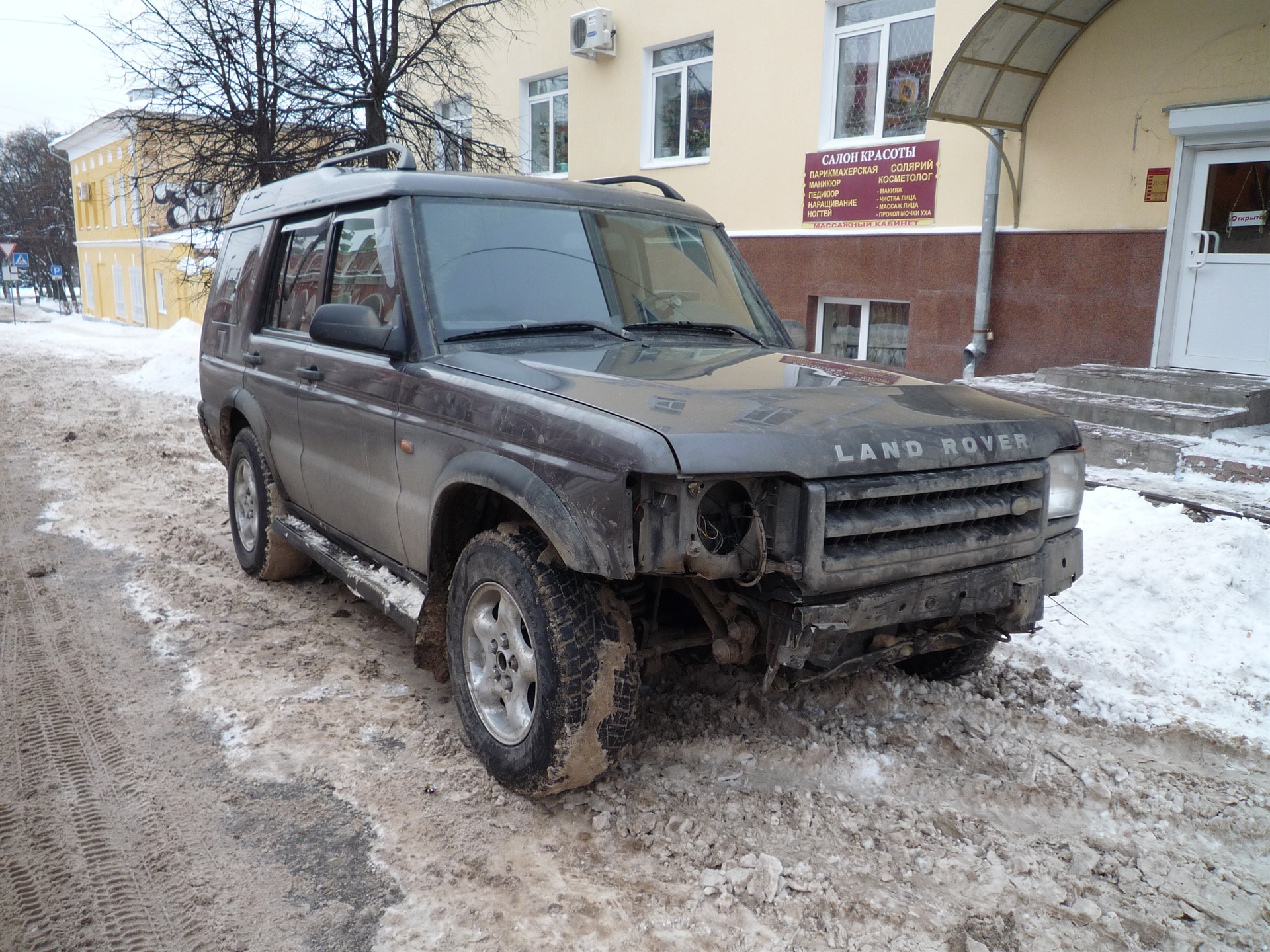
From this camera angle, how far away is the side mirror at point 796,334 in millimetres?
4520

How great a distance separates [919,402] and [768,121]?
31.9ft

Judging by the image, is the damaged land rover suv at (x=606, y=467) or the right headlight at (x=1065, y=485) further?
the right headlight at (x=1065, y=485)

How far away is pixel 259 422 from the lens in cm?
499

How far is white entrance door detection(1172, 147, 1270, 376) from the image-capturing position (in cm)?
813

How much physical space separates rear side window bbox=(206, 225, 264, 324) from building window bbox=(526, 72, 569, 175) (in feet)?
34.1

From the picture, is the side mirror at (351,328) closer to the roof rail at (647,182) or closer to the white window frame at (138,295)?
the roof rail at (647,182)

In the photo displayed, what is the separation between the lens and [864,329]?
37.9ft

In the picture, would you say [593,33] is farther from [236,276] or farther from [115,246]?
[115,246]

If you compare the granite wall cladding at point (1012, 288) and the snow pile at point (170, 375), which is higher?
the granite wall cladding at point (1012, 288)

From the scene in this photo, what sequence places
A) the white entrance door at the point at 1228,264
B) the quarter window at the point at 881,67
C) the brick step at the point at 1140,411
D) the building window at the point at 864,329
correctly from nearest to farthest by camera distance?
the brick step at the point at 1140,411
the white entrance door at the point at 1228,264
the quarter window at the point at 881,67
the building window at the point at 864,329

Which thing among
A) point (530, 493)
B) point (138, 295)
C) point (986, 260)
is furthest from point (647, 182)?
point (138, 295)

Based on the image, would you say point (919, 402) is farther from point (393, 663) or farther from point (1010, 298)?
point (1010, 298)

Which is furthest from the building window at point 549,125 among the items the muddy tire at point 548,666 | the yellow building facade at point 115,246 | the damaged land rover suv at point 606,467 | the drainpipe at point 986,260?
the muddy tire at point 548,666

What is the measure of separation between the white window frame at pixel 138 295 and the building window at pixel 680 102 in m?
28.3
